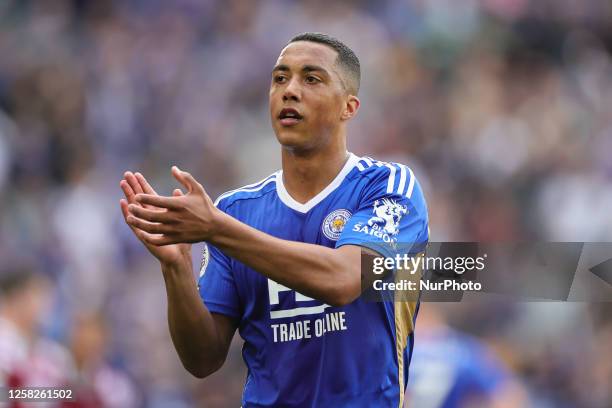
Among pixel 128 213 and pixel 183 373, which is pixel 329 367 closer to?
pixel 128 213

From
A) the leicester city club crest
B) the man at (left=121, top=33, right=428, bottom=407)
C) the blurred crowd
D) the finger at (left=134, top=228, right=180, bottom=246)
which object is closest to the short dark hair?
the man at (left=121, top=33, right=428, bottom=407)

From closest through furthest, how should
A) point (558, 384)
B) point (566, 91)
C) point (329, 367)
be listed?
point (329, 367), point (558, 384), point (566, 91)

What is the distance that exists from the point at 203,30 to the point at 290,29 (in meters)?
1.03

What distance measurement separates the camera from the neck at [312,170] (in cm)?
437

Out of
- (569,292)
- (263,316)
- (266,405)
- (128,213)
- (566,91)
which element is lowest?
(266,405)

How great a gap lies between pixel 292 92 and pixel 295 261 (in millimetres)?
892

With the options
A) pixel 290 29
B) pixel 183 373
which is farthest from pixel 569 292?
pixel 290 29

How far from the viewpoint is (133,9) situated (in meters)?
11.7

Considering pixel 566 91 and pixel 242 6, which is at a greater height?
pixel 242 6

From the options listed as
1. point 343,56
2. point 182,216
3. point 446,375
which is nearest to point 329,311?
point 182,216

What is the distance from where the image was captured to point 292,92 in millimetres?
4242

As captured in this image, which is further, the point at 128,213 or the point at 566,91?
the point at 566,91

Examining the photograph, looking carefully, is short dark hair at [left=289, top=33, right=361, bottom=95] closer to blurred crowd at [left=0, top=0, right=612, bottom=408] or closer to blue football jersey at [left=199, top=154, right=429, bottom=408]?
blue football jersey at [left=199, top=154, right=429, bottom=408]

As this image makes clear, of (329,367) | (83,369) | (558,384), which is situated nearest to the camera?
(329,367)
